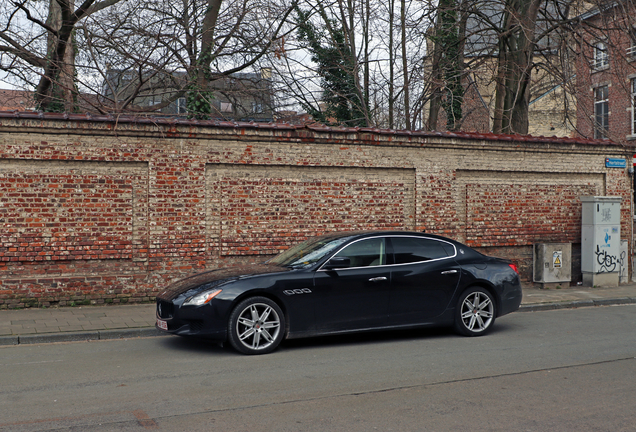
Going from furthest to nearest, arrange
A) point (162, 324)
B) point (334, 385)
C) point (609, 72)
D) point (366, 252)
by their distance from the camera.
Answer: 1. point (609, 72)
2. point (366, 252)
3. point (162, 324)
4. point (334, 385)

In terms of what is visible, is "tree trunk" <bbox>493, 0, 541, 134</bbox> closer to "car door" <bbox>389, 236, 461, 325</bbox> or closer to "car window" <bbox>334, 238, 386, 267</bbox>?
"car door" <bbox>389, 236, 461, 325</bbox>

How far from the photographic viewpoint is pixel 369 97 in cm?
2138

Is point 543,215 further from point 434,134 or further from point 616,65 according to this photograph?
point 616,65

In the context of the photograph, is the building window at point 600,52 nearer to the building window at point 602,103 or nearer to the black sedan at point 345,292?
the building window at point 602,103

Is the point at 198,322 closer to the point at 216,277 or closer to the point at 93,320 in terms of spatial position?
the point at 216,277

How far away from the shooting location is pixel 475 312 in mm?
8805

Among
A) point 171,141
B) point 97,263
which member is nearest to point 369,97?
point 171,141

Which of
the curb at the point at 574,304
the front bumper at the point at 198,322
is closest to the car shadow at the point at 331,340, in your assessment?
the front bumper at the point at 198,322

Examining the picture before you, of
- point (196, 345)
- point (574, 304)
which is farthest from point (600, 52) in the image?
point (196, 345)

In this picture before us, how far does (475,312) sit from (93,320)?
19.0ft

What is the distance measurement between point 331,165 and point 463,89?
32.9 feet

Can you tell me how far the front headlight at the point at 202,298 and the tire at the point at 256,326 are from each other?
0.32 meters

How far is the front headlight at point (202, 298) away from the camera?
288 inches

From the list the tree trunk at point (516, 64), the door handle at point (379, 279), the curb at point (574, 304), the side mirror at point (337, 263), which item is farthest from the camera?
the tree trunk at point (516, 64)
